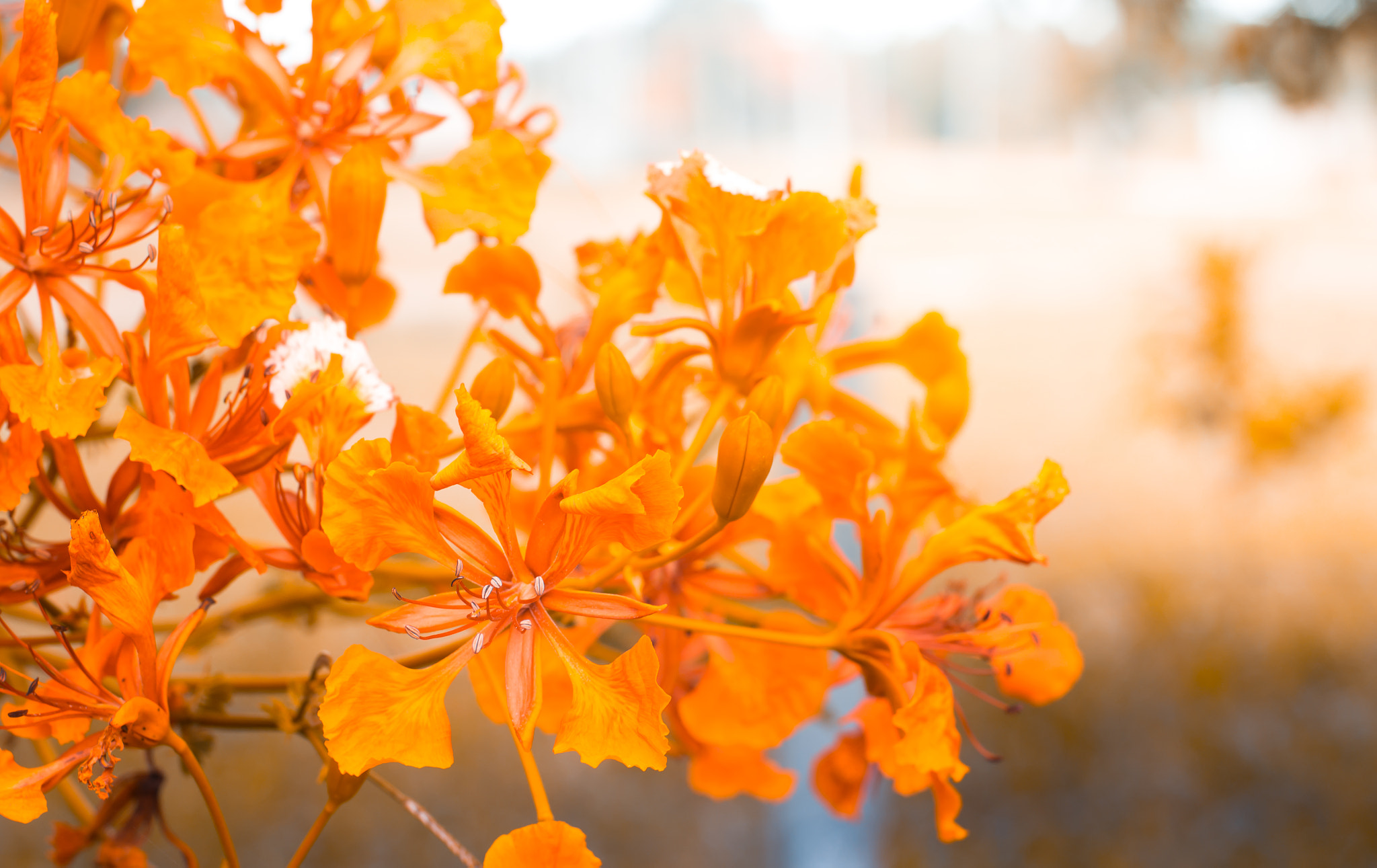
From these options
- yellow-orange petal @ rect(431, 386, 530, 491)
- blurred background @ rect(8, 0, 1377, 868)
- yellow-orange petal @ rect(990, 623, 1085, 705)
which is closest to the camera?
yellow-orange petal @ rect(431, 386, 530, 491)

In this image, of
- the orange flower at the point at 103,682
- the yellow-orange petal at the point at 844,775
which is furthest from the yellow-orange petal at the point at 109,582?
the yellow-orange petal at the point at 844,775

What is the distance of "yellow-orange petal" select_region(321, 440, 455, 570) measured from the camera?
0.19 meters

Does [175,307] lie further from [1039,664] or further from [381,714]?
[1039,664]

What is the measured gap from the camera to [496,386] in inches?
9.4

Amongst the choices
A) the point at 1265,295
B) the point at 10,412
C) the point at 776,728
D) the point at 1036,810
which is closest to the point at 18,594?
the point at 10,412

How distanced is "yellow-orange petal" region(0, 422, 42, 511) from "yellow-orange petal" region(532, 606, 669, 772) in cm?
12

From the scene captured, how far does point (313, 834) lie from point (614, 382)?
0.12 metres

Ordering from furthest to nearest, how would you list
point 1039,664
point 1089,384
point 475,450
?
point 1089,384
point 1039,664
point 475,450

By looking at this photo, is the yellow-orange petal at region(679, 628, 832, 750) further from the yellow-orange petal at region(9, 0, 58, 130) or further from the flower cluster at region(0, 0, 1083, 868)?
the yellow-orange petal at region(9, 0, 58, 130)

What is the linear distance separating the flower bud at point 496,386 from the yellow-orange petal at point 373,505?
3cm

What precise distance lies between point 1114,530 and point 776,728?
7.08ft

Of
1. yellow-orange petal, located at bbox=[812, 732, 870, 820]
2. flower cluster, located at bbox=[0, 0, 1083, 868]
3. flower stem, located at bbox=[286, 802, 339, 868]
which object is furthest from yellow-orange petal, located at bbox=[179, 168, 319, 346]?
yellow-orange petal, located at bbox=[812, 732, 870, 820]

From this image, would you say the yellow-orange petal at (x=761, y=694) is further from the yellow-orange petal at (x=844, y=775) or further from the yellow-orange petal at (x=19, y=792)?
the yellow-orange petal at (x=19, y=792)

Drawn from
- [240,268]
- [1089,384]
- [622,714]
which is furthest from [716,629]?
[1089,384]
